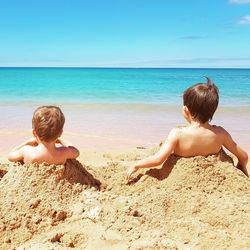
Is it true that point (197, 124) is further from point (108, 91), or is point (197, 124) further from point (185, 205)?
point (108, 91)

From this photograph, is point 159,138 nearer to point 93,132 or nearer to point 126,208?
point 93,132

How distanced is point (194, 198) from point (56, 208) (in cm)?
101

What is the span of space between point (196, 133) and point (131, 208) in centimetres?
96

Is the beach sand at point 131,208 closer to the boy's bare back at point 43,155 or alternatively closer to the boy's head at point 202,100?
the boy's bare back at point 43,155

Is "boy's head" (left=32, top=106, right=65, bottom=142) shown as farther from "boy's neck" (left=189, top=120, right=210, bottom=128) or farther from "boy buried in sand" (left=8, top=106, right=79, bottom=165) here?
"boy's neck" (left=189, top=120, right=210, bottom=128)

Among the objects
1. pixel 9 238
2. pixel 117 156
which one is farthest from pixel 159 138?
pixel 9 238

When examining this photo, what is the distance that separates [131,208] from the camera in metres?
2.72

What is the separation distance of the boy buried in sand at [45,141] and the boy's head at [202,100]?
1058 millimetres

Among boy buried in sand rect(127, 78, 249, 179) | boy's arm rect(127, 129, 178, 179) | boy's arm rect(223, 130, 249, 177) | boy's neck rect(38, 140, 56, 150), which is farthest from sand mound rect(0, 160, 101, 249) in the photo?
boy's arm rect(223, 130, 249, 177)

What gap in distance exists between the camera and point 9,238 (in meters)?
2.45

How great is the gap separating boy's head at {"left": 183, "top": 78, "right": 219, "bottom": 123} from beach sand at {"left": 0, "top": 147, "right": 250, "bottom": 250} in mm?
372

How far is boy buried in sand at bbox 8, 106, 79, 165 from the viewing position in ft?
9.98

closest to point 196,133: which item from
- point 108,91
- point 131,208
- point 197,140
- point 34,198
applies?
point 197,140

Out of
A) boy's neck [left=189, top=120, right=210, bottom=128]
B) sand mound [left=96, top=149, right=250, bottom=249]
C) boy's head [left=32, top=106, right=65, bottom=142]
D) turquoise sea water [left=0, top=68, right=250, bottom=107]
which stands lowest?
turquoise sea water [left=0, top=68, right=250, bottom=107]
